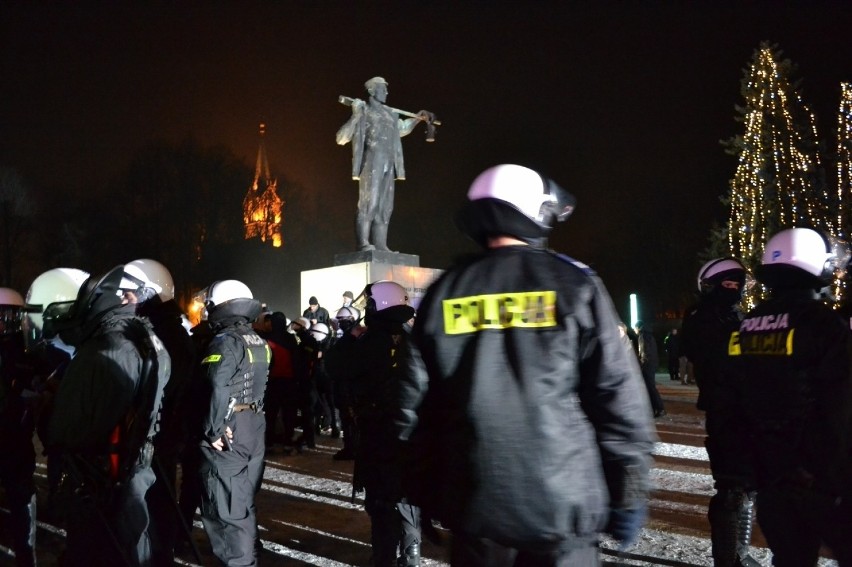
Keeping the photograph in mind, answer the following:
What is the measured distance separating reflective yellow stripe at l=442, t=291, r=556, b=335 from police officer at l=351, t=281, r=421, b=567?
2.03 meters

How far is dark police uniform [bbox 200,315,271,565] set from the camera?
4.63 metres

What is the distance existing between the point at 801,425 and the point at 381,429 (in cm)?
241

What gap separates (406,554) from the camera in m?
4.71

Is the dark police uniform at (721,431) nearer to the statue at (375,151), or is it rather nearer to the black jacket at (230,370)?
the black jacket at (230,370)

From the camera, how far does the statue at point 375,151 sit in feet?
A: 50.3

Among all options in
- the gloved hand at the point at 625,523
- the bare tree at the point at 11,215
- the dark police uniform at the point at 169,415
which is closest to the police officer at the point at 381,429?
the dark police uniform at the point at 169,415

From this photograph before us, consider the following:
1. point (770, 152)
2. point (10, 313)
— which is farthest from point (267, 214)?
point (10, 313)

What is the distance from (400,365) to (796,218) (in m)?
20.9

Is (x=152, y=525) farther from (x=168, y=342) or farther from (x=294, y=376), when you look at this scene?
(x=294, y=376)

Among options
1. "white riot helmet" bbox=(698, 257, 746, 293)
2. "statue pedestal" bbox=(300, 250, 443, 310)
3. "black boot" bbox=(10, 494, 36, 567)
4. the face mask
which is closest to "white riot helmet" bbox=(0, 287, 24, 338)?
the face mask

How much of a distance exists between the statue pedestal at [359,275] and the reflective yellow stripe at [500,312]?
11.8 metres

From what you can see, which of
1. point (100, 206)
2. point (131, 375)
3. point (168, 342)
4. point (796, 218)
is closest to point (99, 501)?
point (131, 375)

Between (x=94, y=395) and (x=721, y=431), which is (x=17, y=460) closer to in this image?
(x=94, y=395)

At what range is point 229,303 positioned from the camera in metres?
4.96
